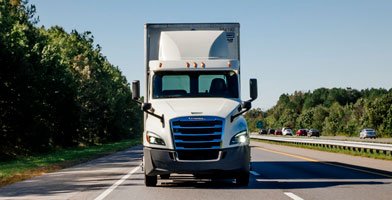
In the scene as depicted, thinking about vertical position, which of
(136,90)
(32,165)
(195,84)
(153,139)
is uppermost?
(195,84)

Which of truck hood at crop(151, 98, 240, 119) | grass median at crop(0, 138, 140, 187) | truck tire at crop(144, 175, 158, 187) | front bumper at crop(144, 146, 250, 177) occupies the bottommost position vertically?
grass median at crop(0, 138, 140, 187)

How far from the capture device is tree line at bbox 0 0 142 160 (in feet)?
122

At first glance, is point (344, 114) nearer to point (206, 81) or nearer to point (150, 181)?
point (206, 81)

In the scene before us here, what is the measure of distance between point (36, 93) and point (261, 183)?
94.7 feet

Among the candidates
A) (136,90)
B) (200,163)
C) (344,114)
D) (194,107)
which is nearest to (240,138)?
(200,163)

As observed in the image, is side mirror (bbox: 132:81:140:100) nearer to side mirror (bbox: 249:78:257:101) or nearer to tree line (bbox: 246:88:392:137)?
side mirror (bbox: 249:78:257:101)

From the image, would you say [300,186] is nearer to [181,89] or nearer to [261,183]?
[261,183]

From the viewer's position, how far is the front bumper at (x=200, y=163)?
40.4 feet

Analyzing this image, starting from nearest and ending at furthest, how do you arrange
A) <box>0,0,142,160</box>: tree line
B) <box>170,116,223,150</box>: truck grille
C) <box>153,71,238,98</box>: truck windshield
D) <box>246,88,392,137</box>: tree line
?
1. <box>170,116,223,150</box>: truck grille
2. <box>153,71,238,98</box>: truck windshield
3. <box>0,0,142,160</box>: tree line
4. <box>246,88,392,137</box>: tree line

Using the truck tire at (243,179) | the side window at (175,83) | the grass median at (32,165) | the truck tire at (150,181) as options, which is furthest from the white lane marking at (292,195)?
the grass median at (32,165)

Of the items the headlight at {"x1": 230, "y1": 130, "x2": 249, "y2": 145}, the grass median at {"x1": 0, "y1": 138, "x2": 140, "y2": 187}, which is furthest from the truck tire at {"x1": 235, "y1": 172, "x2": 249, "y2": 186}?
the grass median at {"x1": 0, "y1": 138, "x2": 140, "y2": 187}

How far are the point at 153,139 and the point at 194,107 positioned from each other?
45.1 inches

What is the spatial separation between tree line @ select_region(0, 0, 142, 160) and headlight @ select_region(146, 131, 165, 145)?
22366 mm

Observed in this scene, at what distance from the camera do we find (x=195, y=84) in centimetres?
1385
